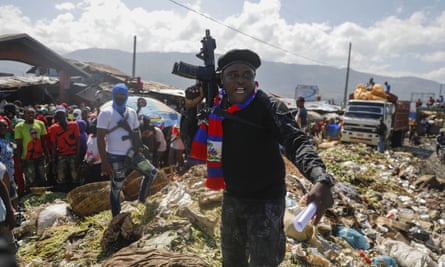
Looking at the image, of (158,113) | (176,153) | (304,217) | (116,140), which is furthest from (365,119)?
(304,217)

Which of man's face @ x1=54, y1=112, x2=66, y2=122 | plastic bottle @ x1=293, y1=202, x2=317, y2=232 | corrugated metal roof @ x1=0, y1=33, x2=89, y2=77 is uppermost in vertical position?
corrugated metal roof @ x1=0, y1=33, x2=89, y2=77

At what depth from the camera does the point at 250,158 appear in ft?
6.37

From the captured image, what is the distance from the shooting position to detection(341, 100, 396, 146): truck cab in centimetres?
1368

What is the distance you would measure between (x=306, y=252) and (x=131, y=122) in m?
2.70

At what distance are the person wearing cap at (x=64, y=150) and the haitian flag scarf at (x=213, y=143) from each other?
443 cm

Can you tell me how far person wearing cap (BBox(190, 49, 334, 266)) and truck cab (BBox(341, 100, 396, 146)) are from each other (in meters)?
13.3

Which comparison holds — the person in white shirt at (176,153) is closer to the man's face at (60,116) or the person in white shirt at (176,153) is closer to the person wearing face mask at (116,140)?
the man's face at (60,116)

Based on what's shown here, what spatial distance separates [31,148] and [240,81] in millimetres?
5367

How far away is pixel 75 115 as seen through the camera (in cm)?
816

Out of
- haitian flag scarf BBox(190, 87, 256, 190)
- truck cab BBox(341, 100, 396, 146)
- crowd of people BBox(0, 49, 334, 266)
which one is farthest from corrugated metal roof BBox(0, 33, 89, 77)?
truck cab BBox(341, 100, 396, 146)

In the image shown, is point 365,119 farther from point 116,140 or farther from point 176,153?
point 116,140

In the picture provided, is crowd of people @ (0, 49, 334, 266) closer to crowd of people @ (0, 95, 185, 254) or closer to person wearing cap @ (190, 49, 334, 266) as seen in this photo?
person wearing cap @ (190, 49, 334, 266)

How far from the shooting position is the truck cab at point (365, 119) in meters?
13.7

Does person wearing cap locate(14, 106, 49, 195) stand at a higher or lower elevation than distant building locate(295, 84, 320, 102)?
lower
